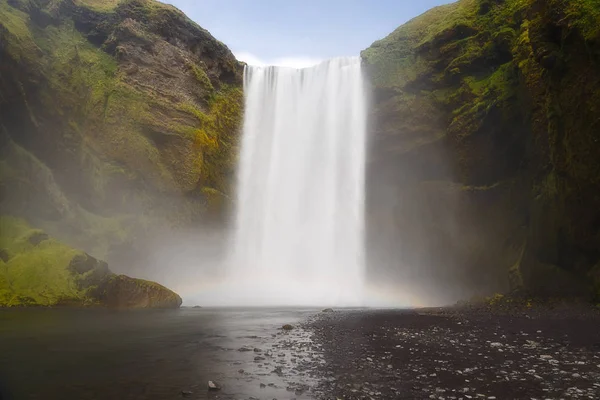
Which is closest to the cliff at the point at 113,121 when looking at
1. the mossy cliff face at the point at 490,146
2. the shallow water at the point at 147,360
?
the mossy cliff face at the point at 490,146

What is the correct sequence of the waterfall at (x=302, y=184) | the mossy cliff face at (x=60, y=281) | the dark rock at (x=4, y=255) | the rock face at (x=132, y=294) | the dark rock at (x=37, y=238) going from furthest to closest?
the waterfall at (x=302, y=184) → the dark rock at (x=37, y=238) → the dark rock at (x=4, y=255) → the mossy cliff face at (x=60, y=281) → the rock face at (x=132, y=294)

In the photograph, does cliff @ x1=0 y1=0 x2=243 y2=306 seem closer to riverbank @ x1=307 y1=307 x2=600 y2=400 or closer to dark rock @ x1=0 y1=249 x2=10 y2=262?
dark rock @ x1=0 y1=249 x2=10 y2=262

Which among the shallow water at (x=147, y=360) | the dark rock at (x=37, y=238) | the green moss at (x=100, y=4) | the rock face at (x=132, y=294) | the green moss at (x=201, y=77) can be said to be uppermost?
the green moss at (x=100, y=4)

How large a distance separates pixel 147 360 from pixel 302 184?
35.4 m

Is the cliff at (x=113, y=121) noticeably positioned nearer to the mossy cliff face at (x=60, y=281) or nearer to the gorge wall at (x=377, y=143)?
the gorge wall at (x=377, y=143)

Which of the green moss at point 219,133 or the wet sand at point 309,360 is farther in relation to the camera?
the green moss at point 219,133

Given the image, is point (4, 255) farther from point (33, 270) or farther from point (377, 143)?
point (377, 143)

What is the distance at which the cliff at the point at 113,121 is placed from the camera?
35.6 metres

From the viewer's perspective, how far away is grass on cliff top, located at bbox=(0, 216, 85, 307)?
2739cm

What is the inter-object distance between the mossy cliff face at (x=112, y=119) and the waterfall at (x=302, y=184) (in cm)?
287

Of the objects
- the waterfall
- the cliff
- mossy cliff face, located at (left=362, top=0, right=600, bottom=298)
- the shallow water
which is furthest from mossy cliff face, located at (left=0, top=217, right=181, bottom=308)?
mossy cliff face, located at (left=362, top=0, right=600, bottom=298)

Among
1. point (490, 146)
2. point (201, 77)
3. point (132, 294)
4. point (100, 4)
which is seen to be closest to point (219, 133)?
point (201, 77)

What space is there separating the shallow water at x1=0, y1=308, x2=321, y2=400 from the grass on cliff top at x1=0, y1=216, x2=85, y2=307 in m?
9.56

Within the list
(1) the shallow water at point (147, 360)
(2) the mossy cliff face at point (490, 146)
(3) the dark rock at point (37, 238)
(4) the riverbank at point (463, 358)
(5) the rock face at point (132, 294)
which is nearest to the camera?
(4) the riverbank at point (463, 358)
